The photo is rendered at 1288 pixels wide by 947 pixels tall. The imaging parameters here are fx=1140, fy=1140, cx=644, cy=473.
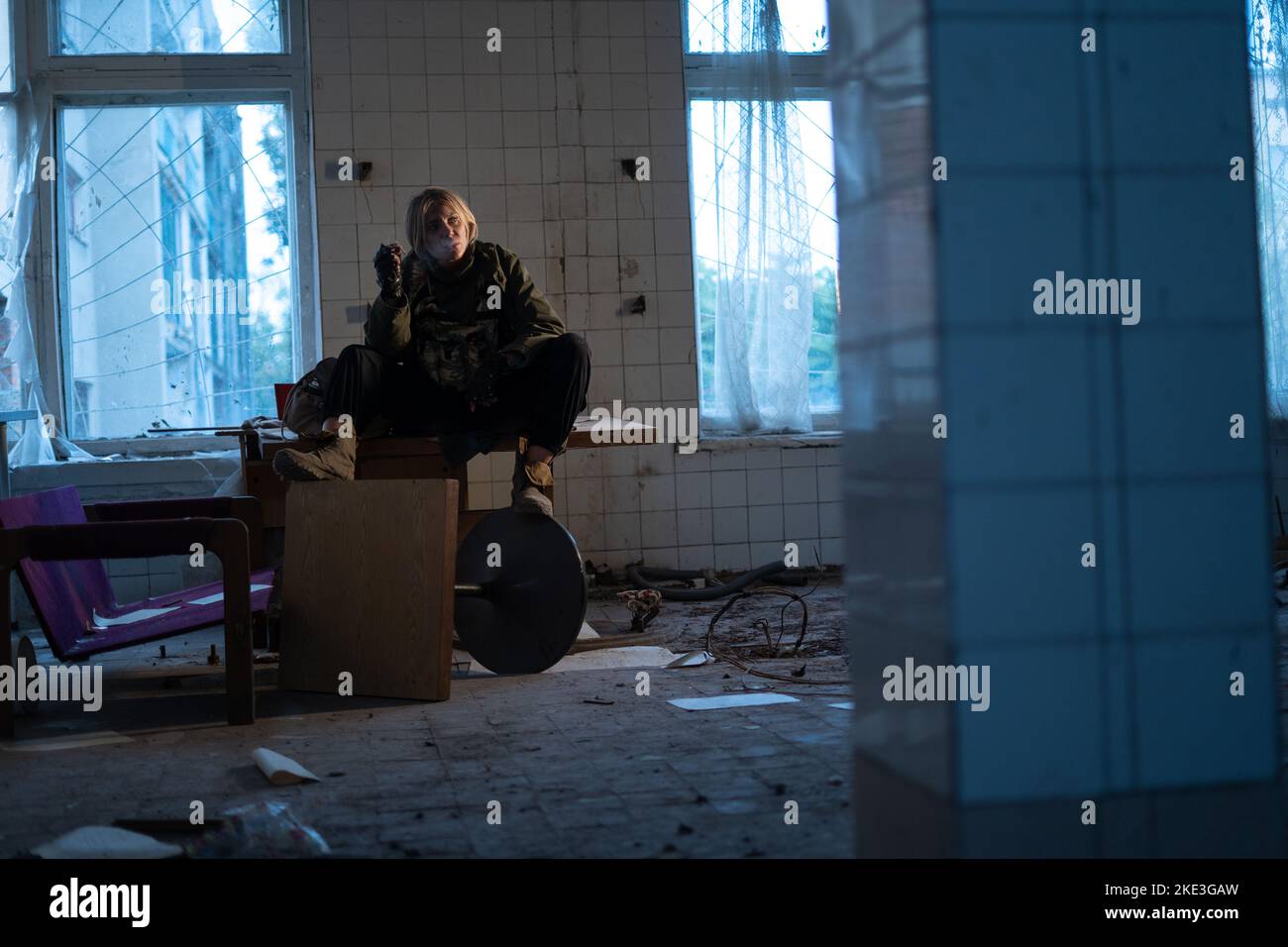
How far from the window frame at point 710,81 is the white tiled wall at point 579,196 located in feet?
0.17

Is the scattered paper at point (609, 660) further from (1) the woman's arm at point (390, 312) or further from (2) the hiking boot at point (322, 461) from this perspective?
(1) the woman's arm at point (390, 312)

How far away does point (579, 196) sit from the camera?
4969 millimetres

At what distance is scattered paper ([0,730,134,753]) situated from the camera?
243cm

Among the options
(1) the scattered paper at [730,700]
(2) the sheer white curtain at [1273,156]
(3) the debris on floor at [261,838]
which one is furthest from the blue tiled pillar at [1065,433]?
A: (2) the sheer white curtain at [1273,156]

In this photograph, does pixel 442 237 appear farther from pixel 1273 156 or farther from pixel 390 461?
pixel 1273 156

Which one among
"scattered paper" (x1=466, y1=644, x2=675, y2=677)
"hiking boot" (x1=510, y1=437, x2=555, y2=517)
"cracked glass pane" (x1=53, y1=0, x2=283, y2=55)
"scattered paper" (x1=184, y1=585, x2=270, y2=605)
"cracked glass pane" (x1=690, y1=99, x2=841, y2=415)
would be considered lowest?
"scattered paper" (x1=466, y1=644, x2=675, y2=677)

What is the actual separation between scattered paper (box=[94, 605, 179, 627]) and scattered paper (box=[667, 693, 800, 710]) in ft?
4.41

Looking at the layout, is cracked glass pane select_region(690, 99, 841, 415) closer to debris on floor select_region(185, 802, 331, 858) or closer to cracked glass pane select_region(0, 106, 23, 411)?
cracked glass pane select_region(0, 106, 23, 411)

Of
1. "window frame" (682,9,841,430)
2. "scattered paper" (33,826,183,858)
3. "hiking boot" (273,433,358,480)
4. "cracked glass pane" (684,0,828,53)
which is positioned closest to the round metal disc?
"hiking boot" (273,433,358,480)

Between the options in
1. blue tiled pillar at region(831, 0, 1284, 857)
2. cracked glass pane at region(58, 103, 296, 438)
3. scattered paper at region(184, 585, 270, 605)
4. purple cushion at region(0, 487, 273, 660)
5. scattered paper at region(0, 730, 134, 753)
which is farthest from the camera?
cracked glass pane at region(58, 103, 296, 438)

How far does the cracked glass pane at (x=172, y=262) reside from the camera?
15.9 ft

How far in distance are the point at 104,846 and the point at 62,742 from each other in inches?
39.1

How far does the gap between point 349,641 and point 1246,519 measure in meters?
2.21

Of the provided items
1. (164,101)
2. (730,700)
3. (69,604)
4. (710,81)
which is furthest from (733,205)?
(69,604)
